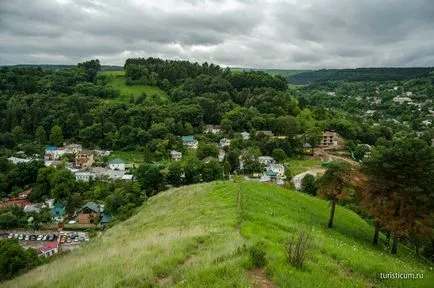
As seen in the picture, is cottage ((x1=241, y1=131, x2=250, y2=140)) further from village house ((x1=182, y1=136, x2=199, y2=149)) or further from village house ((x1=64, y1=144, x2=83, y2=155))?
village house ((x1=64, y1=144, x2=83, y2=155))

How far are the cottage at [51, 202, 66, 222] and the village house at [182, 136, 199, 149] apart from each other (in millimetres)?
31656

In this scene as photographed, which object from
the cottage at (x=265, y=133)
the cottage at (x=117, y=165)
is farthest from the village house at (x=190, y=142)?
the cottage at (x=117, y=165)

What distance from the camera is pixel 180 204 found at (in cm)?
2519

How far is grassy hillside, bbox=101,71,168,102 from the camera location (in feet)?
350

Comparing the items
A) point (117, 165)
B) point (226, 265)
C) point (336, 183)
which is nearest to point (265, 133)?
point (117, 165)

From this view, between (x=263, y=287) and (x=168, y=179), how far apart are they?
48071 mm

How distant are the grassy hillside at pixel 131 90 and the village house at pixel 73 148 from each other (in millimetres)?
26189

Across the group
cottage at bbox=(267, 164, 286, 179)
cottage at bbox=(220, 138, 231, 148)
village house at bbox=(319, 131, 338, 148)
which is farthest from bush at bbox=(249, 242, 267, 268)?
village house at bbox=(319, 131, 338, 148)

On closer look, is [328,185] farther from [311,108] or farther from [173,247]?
[311,108]

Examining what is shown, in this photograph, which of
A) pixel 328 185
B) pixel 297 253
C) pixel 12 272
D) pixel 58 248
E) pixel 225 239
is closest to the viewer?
pixel 297 253

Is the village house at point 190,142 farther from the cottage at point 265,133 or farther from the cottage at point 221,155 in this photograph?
the cottage at point 265,133

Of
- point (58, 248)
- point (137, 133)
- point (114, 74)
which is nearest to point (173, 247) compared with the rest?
point (58, 248)

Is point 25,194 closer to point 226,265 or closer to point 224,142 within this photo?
point 224,142

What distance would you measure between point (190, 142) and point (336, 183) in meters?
61.2
